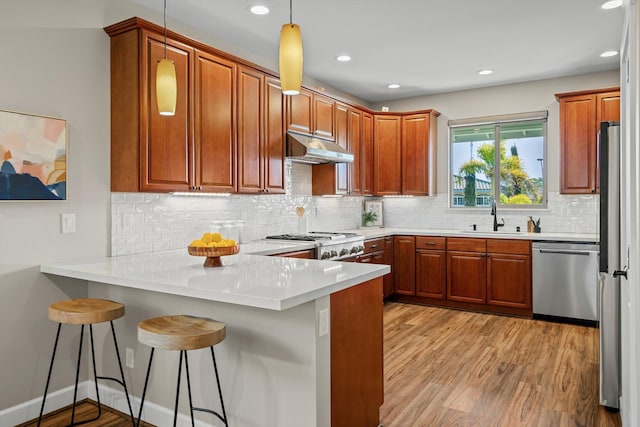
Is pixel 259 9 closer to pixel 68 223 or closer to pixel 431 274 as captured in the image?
→ pixel 68 223

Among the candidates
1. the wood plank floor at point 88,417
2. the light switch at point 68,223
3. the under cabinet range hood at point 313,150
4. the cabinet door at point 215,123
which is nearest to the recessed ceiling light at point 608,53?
the under cabinet range hood at point 313,150

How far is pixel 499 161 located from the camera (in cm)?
579

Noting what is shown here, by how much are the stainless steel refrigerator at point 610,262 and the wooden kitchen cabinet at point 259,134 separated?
2521 millimetres

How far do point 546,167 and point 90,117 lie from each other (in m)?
4.85

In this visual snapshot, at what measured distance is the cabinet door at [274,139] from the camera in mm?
4066

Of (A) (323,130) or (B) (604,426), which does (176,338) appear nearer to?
(B) (604,426)

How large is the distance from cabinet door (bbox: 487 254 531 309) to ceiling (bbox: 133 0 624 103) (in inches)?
81.8

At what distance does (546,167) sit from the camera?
5449 mm

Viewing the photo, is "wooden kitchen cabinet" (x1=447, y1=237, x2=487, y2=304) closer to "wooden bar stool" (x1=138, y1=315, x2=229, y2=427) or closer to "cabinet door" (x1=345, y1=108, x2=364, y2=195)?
"cabinet door" (x1=345, y1=108, x2=364, y2=195)

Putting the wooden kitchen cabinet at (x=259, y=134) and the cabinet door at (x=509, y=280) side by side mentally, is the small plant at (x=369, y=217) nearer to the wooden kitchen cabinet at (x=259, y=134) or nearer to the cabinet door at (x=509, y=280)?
the cabinet door at (x=509, y=280)

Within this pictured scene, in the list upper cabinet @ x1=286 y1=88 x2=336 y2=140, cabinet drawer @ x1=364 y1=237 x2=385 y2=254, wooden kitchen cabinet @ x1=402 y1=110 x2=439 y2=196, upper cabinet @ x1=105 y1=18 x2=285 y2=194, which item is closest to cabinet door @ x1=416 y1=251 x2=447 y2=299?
cabinet drawer @ x1=364 y1=237 x2=385 y2=254

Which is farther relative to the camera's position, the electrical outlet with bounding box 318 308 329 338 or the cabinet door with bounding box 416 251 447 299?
the cabinet door with bounding box 416 251 447 299

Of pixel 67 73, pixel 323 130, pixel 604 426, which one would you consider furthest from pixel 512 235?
pixel 67 73

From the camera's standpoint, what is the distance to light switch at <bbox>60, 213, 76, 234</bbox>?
9.32 feet
